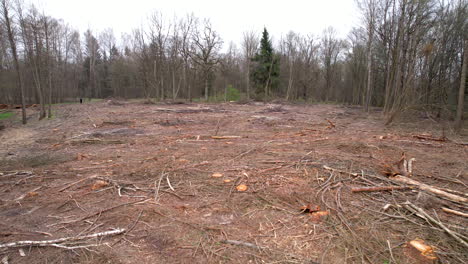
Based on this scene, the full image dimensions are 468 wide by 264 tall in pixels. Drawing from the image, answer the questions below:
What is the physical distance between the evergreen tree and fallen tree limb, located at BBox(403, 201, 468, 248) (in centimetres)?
2978

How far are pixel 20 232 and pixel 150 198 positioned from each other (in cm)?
158

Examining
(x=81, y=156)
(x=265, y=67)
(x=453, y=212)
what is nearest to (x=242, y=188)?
(x=453, y=212)

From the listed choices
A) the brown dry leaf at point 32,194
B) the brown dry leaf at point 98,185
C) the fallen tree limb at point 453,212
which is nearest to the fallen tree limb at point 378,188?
the fallen tree limb at point 453,212

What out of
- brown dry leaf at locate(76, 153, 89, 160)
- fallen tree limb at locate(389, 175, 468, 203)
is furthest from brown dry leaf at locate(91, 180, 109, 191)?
fallen tree limb at locate(389, 175, 468, 203)

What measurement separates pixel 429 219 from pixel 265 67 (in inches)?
1254

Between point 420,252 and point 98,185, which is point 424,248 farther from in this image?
point 98,185

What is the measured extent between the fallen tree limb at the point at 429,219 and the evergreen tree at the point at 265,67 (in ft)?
97.7

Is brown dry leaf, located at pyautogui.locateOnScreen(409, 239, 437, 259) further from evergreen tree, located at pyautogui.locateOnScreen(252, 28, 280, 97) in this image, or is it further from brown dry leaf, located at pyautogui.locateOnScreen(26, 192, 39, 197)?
evergreen tree, located at pyautogui.locateOnScreen(252, 28, 280, 97)

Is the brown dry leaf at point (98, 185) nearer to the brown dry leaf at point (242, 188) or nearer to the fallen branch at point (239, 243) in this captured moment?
the brown dry leaf at point (242, 188)

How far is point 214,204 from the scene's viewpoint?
3.62 metres

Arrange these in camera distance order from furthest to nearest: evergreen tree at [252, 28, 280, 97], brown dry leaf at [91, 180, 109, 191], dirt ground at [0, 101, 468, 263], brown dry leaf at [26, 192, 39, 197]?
evergreen tree at [252, 28, 280, 97], brown dry leaf at [91, 180, 109, 191], brown dry leaf at [26, 192, 39, 197], dirt ground at [0, 101, 468, 263]

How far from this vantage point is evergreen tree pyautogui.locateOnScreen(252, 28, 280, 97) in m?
33.2

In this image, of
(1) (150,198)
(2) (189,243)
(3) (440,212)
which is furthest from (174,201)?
(3) (440,212)

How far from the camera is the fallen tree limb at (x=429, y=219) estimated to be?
8.57 ft
